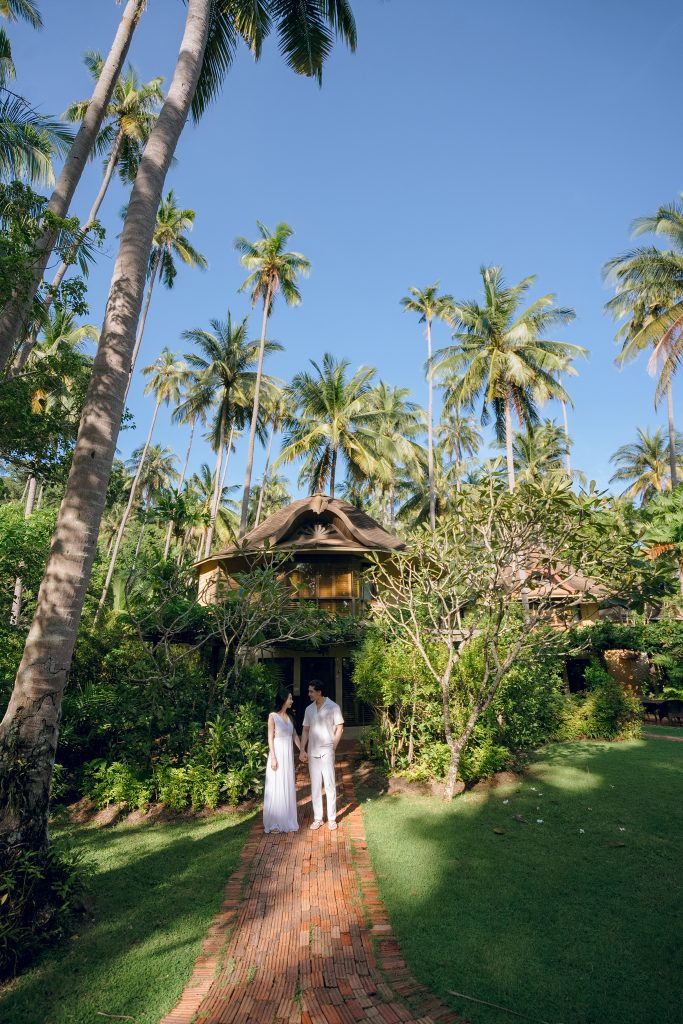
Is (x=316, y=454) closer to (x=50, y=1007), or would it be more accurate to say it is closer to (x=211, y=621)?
(x=211, y=621)

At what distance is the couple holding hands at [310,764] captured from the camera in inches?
263

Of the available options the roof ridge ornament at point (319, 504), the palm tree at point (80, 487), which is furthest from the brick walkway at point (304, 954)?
the roof ridge ornament at point (319, 504)

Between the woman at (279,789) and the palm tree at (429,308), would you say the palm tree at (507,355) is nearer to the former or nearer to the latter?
the palm tree at (429,308)

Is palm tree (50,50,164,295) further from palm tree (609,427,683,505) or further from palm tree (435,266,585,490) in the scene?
palm tree (609,427,683,505)

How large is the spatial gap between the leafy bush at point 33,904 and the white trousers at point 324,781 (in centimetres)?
300

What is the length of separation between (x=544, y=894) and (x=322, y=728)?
9.93ft

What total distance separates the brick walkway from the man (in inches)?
32.5

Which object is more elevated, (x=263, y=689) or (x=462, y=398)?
(x=462, y=398)

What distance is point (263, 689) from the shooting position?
9227 mm

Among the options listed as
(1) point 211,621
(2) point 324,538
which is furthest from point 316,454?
(1) point 211,621

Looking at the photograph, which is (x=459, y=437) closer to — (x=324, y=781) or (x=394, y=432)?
(x=394, y=432)

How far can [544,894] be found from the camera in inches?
185

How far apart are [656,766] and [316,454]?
21289mm

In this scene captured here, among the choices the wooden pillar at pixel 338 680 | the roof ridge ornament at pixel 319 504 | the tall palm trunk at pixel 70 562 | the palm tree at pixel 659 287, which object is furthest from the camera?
the palm tree at pixel 659 287
